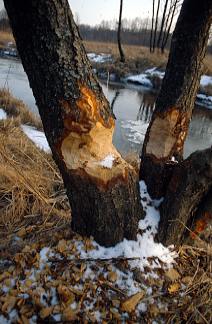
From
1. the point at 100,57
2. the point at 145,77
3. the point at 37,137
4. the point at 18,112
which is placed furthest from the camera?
the point at 100,57

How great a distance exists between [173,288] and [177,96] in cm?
95

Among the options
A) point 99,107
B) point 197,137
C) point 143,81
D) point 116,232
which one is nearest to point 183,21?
point 99,107

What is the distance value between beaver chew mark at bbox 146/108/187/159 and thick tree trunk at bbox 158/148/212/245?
5.7 inches

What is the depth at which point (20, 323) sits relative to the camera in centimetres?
118

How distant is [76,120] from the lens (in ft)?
3.85

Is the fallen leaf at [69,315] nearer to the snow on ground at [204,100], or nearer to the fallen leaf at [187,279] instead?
the fallen leaf at [187,279]

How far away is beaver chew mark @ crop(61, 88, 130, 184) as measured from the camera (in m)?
1.18

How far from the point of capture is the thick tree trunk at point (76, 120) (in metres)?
1.02

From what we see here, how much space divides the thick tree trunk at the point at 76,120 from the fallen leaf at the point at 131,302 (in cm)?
28

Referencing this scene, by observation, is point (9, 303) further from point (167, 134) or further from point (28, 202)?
Result: point (167, 134)

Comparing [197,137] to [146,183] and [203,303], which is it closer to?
[146,183]

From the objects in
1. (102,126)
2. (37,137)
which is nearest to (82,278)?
(102,126)

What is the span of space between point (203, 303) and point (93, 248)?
57 centimetres

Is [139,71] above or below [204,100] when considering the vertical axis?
above
